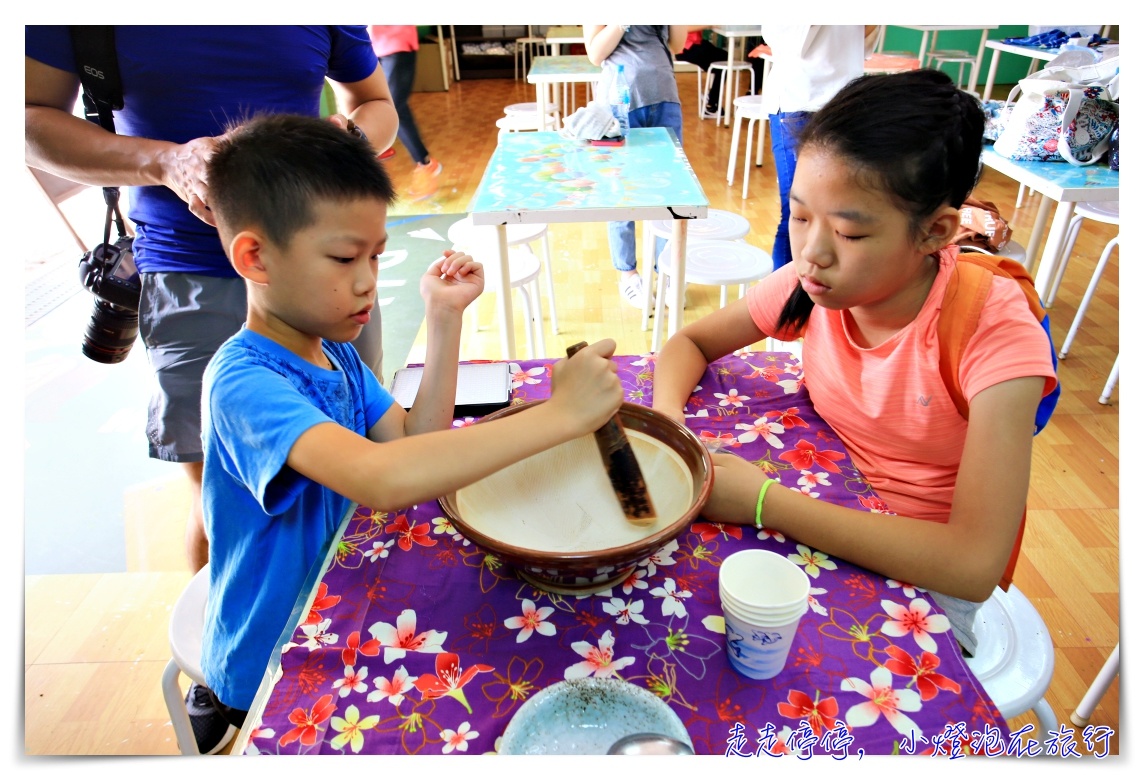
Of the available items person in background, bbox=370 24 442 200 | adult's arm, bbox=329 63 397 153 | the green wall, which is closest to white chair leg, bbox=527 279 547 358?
adult's arm, bbox=329 63 397 153

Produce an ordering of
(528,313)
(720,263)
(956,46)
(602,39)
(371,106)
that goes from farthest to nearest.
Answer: (956,46)
(602,39)
(528,313)
(720,263)
(371,106)

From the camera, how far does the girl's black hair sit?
91 cm

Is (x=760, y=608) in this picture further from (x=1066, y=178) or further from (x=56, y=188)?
(x=1066, y=178)

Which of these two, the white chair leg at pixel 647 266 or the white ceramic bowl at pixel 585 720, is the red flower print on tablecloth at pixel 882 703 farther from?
the white chair leg at pixel 647 266

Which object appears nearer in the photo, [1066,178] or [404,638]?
[404,638]

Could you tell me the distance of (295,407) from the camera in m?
0.81

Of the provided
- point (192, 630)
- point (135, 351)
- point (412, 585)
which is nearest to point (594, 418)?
point (412, 585)

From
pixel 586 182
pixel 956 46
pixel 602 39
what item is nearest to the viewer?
pixel 586 182

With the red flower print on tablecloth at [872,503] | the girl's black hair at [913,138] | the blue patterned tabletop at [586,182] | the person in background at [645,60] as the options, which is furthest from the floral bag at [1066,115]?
the red flower print on tablecloth at [872,503]

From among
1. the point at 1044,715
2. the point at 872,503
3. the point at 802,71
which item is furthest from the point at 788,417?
the point at 802,71

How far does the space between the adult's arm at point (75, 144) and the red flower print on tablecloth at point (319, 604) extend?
77 centimetres

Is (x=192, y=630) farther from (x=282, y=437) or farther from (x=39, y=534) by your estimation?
(x=39, y=534)

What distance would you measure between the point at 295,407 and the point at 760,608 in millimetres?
569
